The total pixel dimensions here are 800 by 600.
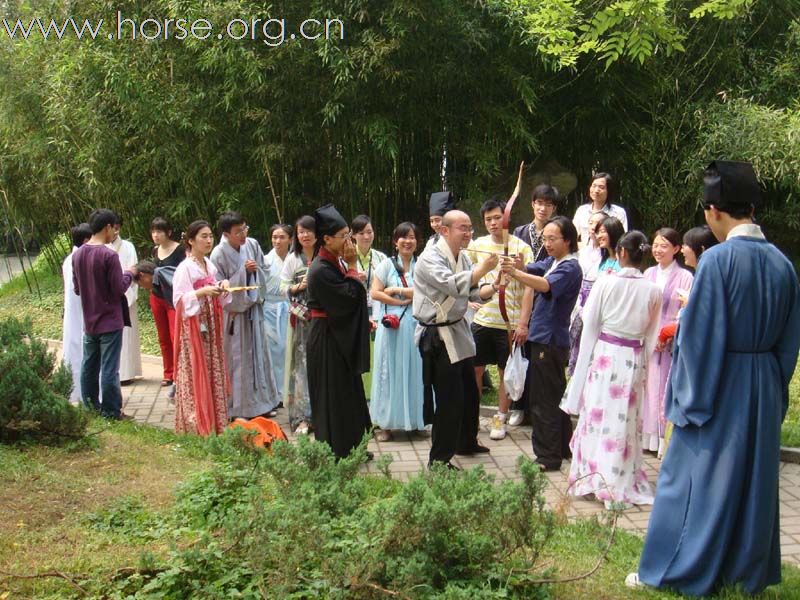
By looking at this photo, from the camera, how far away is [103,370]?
6.48 meters

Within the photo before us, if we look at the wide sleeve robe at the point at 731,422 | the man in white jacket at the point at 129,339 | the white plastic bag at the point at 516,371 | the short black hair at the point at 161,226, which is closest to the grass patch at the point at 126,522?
the wide sleeve robe at the point at 731,422

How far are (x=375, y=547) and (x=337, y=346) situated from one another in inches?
98.4

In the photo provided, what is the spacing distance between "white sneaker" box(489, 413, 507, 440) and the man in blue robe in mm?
2894

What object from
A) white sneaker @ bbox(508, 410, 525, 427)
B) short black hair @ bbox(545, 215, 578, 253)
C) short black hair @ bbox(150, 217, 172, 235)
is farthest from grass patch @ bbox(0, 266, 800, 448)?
short black hair @ bbox(545, 215, 578, 253)

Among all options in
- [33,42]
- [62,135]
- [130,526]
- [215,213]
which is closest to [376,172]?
[215,213]

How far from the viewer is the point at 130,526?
4055mm

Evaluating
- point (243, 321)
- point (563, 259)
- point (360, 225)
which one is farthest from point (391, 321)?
point (563, 259)

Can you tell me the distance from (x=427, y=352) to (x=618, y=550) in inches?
68.4

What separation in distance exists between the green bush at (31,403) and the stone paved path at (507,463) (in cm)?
156

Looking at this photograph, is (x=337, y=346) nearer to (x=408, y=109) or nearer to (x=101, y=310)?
(x=101, y=310)

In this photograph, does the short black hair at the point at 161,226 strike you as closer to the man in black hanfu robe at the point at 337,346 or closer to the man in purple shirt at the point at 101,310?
the man in purple shirt at the point at 101,310

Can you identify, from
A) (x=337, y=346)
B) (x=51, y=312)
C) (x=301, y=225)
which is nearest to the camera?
(x=337, y=346)

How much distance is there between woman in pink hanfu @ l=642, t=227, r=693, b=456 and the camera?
5.66 meters

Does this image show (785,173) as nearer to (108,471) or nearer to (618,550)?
(618,550)
